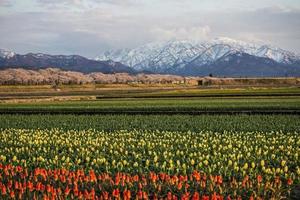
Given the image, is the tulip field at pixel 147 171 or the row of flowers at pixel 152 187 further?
the tulip field at pixel 147 171

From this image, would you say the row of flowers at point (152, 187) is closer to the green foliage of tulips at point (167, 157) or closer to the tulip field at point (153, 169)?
the tulip field at point (153, 169)

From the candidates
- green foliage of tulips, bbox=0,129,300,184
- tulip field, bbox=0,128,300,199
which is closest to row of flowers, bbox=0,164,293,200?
tulip field, bbox=0,128,300,199

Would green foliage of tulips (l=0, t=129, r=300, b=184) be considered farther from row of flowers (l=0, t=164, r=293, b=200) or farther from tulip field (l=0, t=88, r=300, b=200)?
row of flowers (l=0, t=164, r=293, b=200)

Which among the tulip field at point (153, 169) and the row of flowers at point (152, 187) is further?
the tulip field at point (153, 169)

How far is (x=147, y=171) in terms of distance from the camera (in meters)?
14.1

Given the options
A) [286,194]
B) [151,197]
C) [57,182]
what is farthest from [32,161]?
[286,194]

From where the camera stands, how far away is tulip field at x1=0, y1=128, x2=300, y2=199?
441 inches

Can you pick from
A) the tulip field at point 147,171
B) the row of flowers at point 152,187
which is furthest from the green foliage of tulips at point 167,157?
the row of flowers at point 152,187

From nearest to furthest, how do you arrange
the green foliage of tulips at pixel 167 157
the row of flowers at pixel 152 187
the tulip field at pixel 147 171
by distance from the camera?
1. the row of flowers at pixel 152 187
2. the tulip field at pixel 147 171
3. the green foliage of tulips at pixel 167 157

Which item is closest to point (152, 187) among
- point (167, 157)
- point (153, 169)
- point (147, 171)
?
point (147, 171)

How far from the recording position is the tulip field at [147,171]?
36.8ft

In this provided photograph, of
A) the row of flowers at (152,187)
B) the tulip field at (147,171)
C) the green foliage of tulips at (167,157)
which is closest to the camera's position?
the row of flowers at (152,187)

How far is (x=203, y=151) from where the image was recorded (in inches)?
677

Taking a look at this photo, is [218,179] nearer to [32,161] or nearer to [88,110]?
[32,161]
